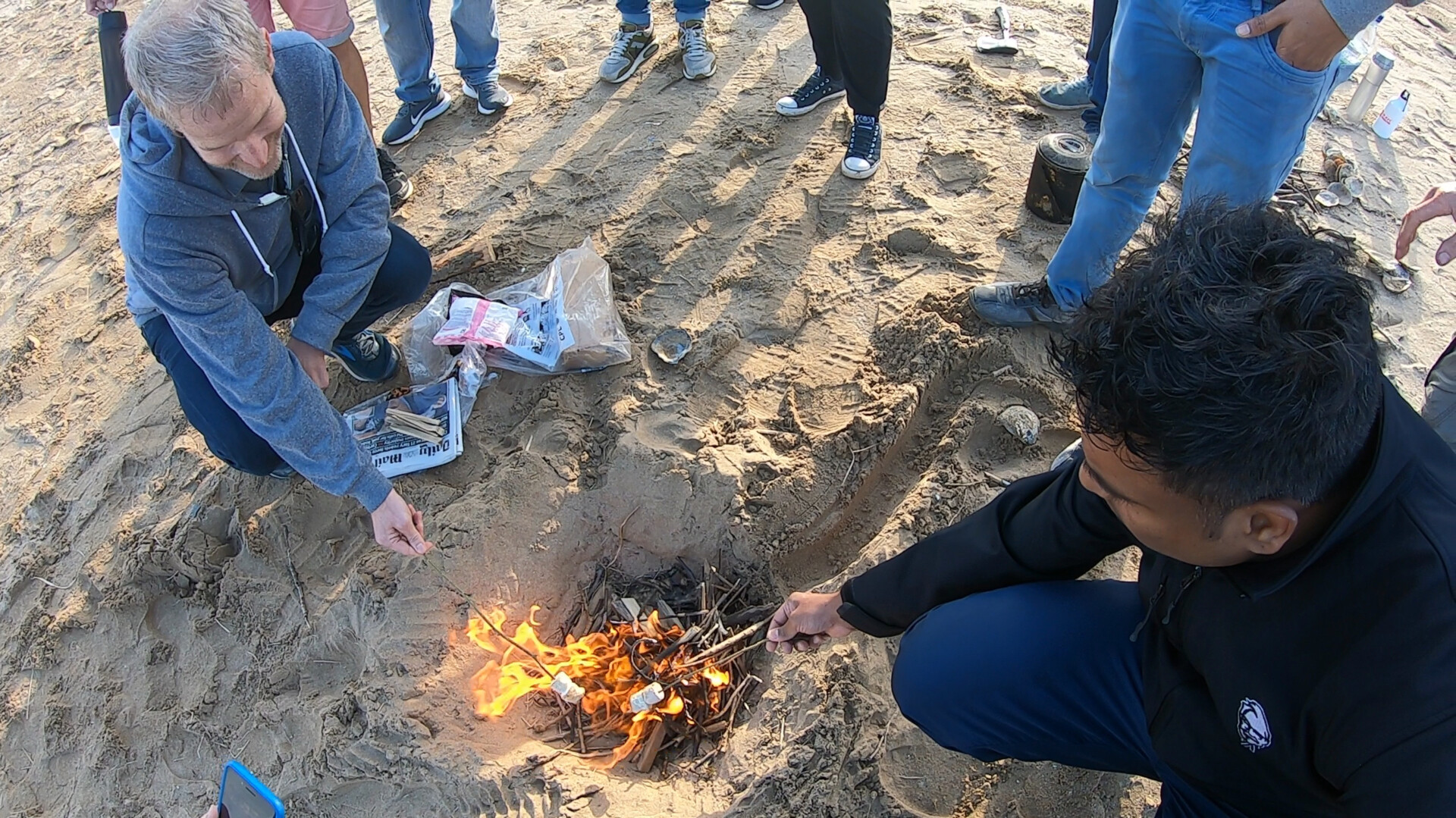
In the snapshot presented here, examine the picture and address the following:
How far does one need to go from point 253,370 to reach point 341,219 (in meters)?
0.71

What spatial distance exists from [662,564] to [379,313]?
4.69 ft

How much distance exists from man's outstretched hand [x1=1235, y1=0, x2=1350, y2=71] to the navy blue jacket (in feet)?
3.86

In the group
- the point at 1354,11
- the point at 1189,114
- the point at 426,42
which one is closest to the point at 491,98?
the point at 426,42

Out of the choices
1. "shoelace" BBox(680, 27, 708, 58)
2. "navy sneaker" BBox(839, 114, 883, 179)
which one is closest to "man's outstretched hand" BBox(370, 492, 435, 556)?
"navy sneaker" BBox(839, 114, 883, 179)

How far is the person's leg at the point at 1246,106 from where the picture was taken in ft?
7.27

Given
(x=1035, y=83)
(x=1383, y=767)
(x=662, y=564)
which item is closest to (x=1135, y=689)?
(x=1383, y=767)

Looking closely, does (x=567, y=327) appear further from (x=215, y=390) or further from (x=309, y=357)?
(x=215, y=390)

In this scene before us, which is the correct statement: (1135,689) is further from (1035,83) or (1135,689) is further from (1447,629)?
(1035,83)

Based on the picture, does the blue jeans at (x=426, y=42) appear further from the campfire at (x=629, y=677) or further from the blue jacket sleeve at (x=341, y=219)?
the campfire at (x=629, y=677)

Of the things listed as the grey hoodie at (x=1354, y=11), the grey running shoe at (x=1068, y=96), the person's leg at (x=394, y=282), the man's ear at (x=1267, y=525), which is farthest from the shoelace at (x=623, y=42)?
the man's ear at (x=1267, y=525)

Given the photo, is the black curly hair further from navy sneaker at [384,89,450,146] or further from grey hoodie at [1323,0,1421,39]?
navy sneaker at [384,89,450,146]

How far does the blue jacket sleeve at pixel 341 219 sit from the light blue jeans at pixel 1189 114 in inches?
95.3

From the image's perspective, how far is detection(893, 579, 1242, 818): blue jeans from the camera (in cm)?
191

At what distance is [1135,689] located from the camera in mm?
1881
